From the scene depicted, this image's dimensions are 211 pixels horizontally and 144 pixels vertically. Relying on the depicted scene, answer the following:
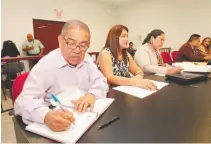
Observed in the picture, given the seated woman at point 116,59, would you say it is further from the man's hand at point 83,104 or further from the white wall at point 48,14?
the white wall at point 48,14

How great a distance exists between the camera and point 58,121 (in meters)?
0.58

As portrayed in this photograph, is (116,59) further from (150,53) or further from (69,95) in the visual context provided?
(69,95)

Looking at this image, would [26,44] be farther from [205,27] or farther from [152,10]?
[205,27]

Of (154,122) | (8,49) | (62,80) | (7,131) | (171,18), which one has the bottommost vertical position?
(7,131)

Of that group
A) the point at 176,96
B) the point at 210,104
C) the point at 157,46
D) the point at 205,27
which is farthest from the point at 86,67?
the point at 205,27

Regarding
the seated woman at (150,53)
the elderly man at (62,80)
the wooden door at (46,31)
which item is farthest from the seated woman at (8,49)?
the elderly man at (62,80)

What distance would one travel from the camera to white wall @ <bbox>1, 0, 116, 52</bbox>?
15.2ft

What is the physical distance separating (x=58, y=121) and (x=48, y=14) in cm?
550

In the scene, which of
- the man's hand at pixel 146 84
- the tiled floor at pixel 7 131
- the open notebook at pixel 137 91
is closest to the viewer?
the open notebook at pixel 137 91

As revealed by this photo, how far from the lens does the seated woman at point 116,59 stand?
1447 millimetres

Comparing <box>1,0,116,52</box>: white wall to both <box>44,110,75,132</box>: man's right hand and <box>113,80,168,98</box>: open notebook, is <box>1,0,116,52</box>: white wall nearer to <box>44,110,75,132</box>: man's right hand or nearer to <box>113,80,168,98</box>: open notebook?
<box>113,80,168,98</box>: open notebook

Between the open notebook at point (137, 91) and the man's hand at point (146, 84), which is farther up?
the man's hand at point (146, 84)

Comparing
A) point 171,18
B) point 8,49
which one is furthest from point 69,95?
point 171,18

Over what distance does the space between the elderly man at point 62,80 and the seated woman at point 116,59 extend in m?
0.38
